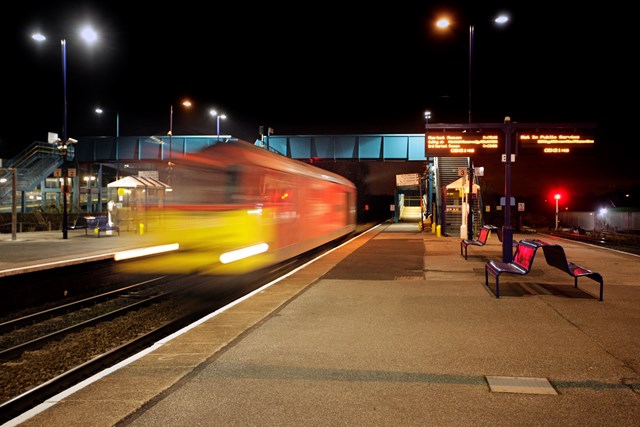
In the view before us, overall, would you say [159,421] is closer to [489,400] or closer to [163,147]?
[489,400]

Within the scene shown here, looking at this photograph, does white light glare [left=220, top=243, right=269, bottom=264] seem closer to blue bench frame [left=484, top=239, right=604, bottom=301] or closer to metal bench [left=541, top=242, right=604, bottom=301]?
blue bench frame [left=484, top=239, right=604, bottom=301]

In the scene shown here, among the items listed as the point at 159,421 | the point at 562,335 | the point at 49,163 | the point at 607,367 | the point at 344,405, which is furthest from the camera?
the point at 49,163

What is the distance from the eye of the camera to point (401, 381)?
4805 mm

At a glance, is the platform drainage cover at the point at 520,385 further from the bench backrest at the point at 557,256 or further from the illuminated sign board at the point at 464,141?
the illuminated sign board at the point at 464,141

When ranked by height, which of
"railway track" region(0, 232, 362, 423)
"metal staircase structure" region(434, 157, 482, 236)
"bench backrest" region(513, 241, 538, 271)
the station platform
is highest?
"metal staircase structure" region(434, 157, 482, 236)

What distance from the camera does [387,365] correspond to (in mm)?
5285

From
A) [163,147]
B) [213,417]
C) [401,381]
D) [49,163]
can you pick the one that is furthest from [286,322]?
[163,147]

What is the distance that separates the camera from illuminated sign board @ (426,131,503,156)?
14.7 m

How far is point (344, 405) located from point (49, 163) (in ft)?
115

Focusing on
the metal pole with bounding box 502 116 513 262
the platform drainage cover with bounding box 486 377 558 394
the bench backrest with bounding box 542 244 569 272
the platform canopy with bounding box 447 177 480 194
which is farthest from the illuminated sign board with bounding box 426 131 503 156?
the platform drainage cover with bounding box 486 377 558 394

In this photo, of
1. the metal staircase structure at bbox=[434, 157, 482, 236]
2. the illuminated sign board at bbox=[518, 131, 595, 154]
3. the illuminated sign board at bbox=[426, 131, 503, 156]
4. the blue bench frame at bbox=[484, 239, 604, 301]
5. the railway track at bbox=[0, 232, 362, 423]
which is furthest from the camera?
the metal staircase structure at bbox=[434, 157, 482, 236]

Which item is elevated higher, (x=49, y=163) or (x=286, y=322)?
(x=49, y=163)

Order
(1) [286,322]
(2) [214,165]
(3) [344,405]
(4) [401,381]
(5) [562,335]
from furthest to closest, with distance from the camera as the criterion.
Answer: (2) [214,165] < (1) [286,322] < (5) [562,335] < (4) [401,381] < (3) [344,405]

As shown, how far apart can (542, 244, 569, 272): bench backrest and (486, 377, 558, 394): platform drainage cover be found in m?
4.21
